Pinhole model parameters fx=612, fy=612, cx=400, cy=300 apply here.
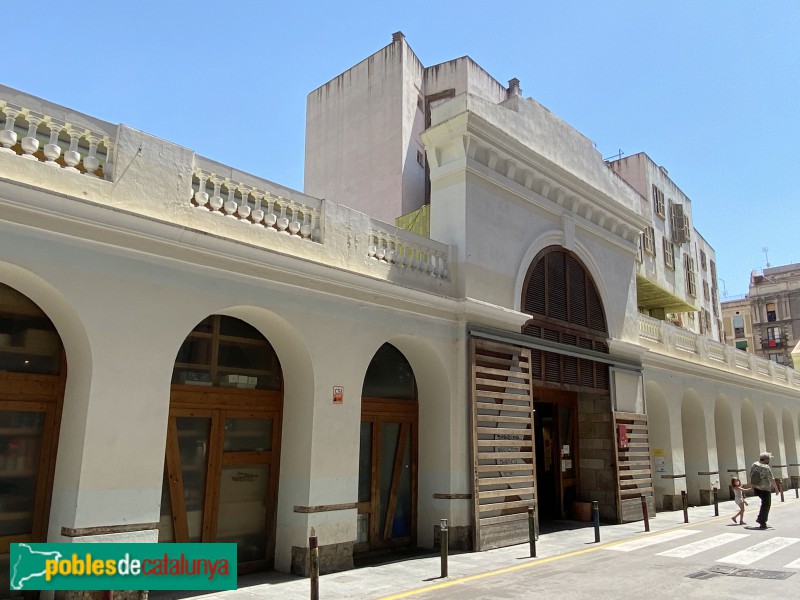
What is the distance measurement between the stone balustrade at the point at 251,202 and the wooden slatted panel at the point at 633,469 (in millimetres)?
10428

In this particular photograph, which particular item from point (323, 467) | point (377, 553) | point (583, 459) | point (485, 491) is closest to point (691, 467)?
point (583, 459)

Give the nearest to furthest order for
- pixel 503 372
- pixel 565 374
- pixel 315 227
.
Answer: pixel 315 227, pixel 503 372, pixel 565 374

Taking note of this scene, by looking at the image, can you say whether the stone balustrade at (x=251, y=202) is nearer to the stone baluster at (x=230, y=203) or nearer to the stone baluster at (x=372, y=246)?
the stone baluster at (x=230, y=203)

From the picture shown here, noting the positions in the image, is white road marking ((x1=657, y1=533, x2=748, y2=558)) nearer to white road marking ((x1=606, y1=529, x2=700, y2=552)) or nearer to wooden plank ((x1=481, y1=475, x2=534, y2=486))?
white road marking ((x1=606, y1=529, x2=700, y2=552))

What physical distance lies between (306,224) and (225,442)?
3.70 meters

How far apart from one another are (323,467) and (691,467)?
17304 millimetres

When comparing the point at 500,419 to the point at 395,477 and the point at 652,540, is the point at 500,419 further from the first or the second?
the point at 652,540

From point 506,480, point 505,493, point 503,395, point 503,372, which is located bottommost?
point 505,493

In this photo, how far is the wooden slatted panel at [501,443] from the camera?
38.7ft

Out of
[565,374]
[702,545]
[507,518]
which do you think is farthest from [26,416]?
[702,545]

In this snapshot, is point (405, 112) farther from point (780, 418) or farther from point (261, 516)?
point (780, 418)

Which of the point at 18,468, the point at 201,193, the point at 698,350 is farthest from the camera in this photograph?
the point at 698,350

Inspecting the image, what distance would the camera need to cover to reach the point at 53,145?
722 cm

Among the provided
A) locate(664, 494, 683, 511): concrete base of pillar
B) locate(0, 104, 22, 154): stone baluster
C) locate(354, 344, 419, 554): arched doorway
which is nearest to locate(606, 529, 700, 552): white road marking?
locate(354, 344, 419, 554): arched doorway
